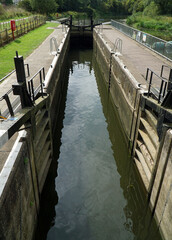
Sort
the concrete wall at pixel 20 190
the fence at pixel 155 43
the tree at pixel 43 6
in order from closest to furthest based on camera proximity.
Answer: the concrete wall at pixel 20 190 → the fence at pixel 155 43 → the tree at pixel 43 6

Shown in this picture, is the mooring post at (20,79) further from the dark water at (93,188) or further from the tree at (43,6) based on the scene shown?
the tree at (43,6)

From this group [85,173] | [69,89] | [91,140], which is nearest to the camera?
[85,173]

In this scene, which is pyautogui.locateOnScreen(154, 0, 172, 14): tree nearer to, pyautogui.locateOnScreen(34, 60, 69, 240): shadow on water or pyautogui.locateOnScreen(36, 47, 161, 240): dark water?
pyautogui.locateOnScreen(36, 47, 161, 240): dark water

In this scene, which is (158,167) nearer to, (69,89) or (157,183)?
(157,183)

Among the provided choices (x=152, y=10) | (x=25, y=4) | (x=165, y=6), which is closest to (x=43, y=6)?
(x=25, y=4)

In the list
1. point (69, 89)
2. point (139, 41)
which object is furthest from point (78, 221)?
point (139, 41)

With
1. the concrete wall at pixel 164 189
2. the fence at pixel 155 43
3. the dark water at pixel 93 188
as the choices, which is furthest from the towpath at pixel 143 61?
the concrete wall at pixel 164 189

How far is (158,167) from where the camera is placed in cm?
592

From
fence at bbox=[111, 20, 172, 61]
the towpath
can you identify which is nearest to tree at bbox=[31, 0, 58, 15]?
fence at bbox=[111, 20, 172, 61]

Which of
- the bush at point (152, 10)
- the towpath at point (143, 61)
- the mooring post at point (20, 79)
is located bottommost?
the towpath at point (143, 61)

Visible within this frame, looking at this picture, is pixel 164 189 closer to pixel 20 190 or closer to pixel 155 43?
pixel 20 190

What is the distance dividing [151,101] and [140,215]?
360 centimetres

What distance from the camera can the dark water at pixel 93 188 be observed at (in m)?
6.25

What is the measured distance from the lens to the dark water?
625cm
